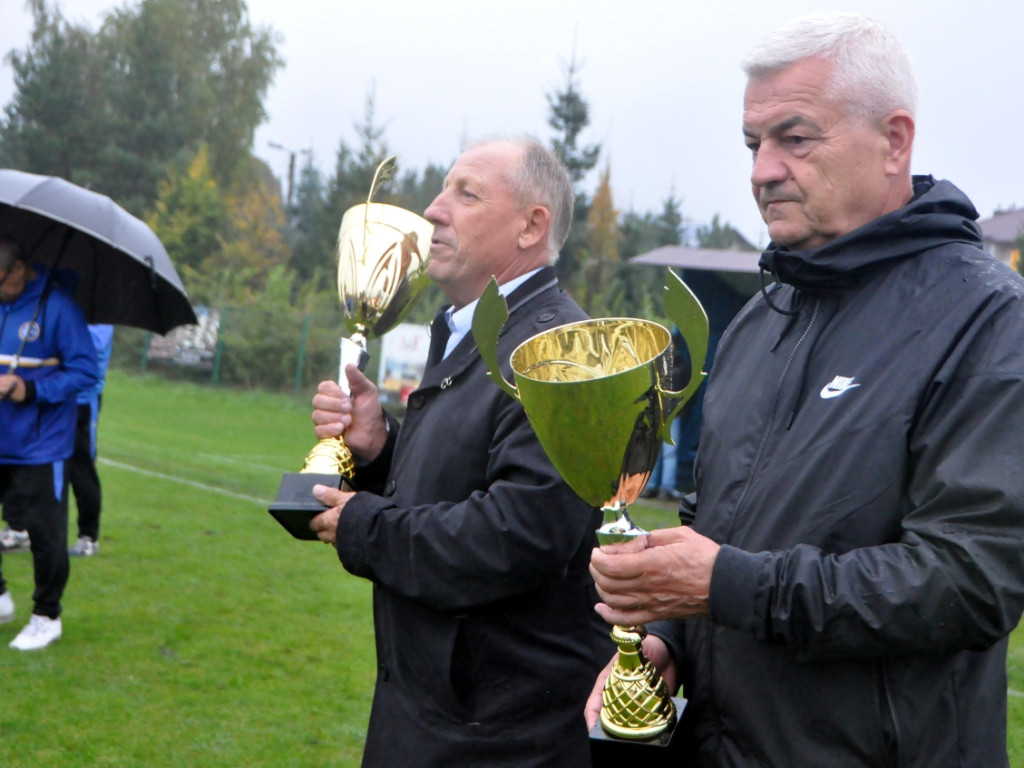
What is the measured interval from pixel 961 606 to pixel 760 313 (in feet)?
2.66

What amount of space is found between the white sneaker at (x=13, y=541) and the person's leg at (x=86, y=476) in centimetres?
41

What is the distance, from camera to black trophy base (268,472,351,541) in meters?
2.59

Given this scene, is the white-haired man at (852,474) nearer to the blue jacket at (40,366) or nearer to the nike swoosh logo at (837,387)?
the nike swoosh logo at (837,387)

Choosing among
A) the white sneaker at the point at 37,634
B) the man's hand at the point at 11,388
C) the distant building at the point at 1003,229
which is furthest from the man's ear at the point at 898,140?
the distant building at the point at 1003,229

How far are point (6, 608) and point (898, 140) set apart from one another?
5.61 m

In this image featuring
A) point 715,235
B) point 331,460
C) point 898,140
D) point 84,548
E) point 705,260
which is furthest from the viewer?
point 715,235

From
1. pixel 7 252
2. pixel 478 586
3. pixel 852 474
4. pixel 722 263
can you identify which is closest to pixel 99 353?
pixel 7 252

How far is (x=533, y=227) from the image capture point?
2.87m

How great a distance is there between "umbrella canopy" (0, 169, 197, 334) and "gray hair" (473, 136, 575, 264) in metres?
3.42

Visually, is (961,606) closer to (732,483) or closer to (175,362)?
(732,483)

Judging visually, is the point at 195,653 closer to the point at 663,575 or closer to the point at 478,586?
the point at 478,586

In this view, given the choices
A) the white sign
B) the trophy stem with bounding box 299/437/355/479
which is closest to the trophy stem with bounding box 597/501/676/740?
the trophy stem with bounding box 299/437/355/479

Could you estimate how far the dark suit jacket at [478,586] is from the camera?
2426 millimetres

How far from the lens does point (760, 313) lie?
2201mm
